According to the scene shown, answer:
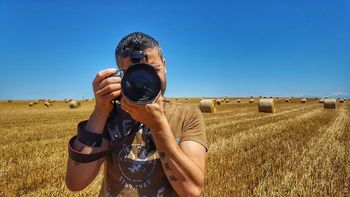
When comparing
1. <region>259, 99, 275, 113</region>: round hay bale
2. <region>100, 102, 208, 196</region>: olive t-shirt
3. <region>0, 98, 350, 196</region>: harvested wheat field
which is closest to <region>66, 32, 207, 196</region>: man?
<region>100, 102, 208, 196</region>: olive t-shirt

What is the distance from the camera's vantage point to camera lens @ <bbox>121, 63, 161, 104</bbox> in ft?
5.21

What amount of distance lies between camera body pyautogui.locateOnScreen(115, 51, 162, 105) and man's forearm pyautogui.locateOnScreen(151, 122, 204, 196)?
0.16 metres

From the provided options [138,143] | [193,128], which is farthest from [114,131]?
[193,128]

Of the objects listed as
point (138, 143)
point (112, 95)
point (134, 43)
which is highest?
point (134, 43)

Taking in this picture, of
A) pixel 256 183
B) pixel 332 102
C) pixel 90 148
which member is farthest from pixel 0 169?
pixel 332 102

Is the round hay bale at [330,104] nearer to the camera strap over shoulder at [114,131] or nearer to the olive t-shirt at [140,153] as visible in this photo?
the olive t-shirt at [140,153]

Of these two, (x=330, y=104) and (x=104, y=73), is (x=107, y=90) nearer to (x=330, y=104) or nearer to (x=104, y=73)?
(x=104, y=73)

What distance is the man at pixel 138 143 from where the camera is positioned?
1.63 metres

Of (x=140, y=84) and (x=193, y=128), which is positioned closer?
(x=140, y=84)

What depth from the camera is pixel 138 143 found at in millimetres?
1754

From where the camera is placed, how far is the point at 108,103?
1729 mm

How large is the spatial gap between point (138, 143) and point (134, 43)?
21.1 inches

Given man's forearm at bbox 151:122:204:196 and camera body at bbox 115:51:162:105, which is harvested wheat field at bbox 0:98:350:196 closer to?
man's forearm at bbox 151:122:204:196

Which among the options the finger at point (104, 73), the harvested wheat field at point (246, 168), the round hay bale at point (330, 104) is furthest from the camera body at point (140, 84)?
the round hay bale at point (330, 104)
